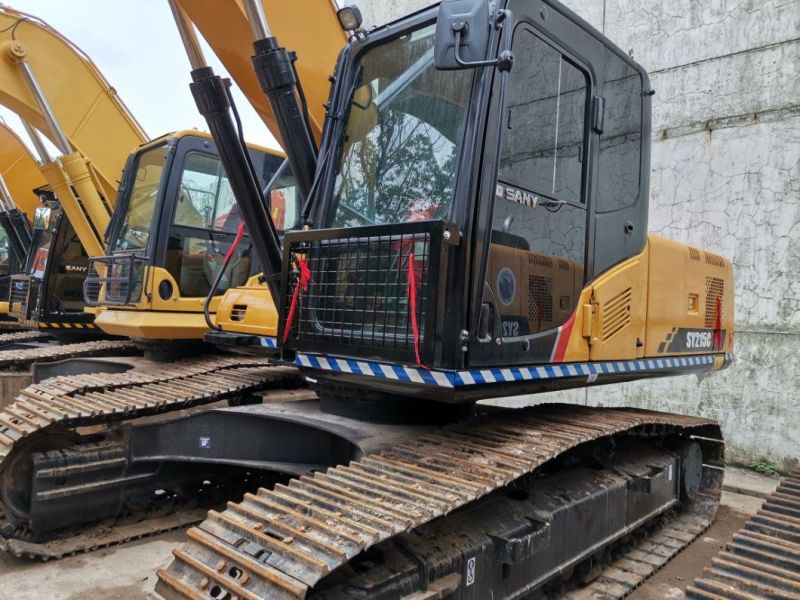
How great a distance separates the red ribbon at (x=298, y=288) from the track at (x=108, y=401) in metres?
1.28

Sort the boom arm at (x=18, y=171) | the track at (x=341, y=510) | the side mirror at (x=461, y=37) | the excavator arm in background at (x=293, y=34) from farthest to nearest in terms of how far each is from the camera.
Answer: the boom arm at (x=18, y=171), the excavator arm in background at (x=293, y=34), the side mirror at (x=461, y=37), the track at (x=341, y=510)

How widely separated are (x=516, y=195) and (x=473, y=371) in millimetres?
879

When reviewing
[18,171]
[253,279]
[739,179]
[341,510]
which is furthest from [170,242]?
[18,171]

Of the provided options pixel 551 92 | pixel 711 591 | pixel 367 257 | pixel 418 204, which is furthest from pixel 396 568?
pixel 551 92

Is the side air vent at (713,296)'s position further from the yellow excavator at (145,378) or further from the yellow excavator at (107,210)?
the yellow excavator at (107,210)

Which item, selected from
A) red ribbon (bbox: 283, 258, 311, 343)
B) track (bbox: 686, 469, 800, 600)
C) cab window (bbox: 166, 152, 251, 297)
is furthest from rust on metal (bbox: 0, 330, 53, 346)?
track (bbox: 686, 469, 800, 600)

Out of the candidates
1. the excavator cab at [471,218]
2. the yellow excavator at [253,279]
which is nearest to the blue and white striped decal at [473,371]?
the excavator cab at [471,218]

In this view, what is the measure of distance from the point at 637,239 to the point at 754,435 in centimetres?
355

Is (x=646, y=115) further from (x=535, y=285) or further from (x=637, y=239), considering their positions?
(x=535, y=285)

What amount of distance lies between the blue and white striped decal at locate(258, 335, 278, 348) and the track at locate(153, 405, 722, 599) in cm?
159

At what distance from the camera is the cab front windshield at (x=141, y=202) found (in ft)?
19.9

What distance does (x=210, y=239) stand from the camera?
5.97m

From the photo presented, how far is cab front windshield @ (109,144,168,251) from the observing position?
6059 mm

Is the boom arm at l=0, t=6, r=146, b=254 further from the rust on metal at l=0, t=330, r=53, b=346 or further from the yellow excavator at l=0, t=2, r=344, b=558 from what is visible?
the rust on metal at l=0, t=330, r=53, b=346
